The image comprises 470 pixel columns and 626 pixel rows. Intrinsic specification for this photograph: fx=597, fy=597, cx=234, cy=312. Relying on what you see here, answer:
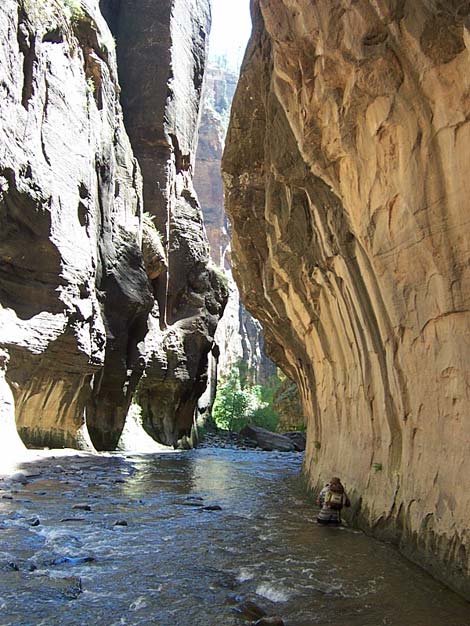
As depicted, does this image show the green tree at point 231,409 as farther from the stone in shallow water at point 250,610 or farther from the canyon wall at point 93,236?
the stone in shallow water at point 250,610

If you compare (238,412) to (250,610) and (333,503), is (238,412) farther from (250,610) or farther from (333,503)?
(250,610)

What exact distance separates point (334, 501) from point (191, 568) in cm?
274

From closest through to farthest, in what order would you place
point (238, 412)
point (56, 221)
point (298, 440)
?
1. point (56, 221)
2. point (298, 440)
3. point (238, 412)

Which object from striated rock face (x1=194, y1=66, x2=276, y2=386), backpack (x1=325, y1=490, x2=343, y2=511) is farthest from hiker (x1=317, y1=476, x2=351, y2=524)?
striated rock face (x1=194, y1=66, x2=276, y2=386)

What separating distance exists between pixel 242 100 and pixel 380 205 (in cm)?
555

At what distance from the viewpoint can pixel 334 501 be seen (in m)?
7.57

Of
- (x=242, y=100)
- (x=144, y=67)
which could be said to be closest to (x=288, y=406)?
(x=144, y=67)

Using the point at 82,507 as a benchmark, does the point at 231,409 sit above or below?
above

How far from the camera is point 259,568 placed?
5.45m

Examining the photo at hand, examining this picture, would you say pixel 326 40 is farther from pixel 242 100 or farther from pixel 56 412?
pixel 56 412

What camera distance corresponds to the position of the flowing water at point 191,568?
414 centimetres

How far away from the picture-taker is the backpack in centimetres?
757

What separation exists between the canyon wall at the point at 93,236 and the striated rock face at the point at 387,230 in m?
8.40

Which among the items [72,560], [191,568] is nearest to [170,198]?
[72,560]
